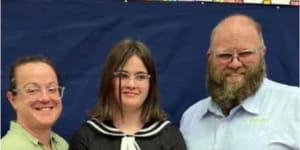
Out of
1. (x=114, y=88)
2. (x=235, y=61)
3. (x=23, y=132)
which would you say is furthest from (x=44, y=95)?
(x=235, y=61)

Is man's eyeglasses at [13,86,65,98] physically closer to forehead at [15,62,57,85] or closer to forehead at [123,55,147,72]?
forehead at [15,62,57,85]

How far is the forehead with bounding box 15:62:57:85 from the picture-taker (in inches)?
69.3

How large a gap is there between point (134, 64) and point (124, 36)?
57 centimetres

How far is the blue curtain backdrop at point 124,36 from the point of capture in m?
2.33

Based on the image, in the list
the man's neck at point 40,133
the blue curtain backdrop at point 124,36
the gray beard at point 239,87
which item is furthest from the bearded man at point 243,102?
the man's neck at point 40,133

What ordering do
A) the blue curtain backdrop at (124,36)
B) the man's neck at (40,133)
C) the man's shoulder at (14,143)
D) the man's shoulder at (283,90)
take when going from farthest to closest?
the blue curtain backdrop at (124,36)
the man's shoulder at (283,90)
the man's neck at (40,133)
the man's shoulder at (14,143)

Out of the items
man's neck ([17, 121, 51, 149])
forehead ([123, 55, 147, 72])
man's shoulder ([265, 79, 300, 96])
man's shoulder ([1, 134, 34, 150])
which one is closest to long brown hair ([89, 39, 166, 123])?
forehead ([123, 55, 147, 72])

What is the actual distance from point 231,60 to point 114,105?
450 mm

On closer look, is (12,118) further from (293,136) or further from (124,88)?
(293,136)

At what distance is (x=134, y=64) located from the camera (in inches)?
72.9

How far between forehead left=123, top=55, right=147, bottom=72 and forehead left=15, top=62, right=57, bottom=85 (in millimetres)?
249

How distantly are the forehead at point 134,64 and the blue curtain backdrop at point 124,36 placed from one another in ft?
1.80

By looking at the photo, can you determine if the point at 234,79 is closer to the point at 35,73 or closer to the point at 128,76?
the point at 128,76

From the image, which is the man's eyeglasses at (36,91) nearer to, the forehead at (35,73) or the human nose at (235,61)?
the forehead at (35,73)
